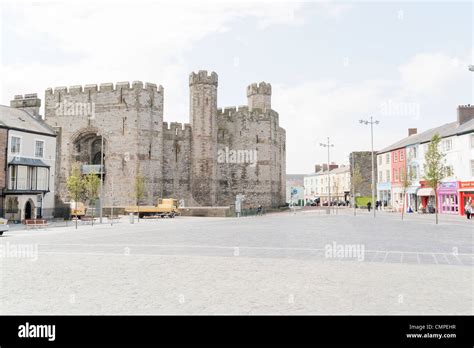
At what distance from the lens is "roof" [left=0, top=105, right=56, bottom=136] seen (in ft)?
97.4

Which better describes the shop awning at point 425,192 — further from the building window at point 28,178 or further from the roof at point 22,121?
the roof at point 22,121

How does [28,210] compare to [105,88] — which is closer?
[28,210]

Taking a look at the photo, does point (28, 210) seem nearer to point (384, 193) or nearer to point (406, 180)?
point (406, 180)

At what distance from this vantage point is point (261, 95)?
52.9 m

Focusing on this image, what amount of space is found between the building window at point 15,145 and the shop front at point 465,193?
120 ft

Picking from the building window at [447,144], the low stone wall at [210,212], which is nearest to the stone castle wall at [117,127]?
the low stone wall at [210,212]

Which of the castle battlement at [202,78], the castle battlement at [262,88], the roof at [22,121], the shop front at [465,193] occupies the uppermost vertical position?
the castle battlement at [262,88]

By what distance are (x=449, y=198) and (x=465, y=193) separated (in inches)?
106

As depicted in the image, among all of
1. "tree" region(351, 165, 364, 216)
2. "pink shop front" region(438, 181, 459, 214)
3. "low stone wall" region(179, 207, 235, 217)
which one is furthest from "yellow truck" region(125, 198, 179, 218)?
"tree" region(351, 165, 364, 216)

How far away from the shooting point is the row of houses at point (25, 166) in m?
28.4

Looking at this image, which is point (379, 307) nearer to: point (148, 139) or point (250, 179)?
point (148, 139)

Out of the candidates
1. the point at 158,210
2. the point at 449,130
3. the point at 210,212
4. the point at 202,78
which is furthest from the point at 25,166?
the point at 449,130

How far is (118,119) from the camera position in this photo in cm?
4069
